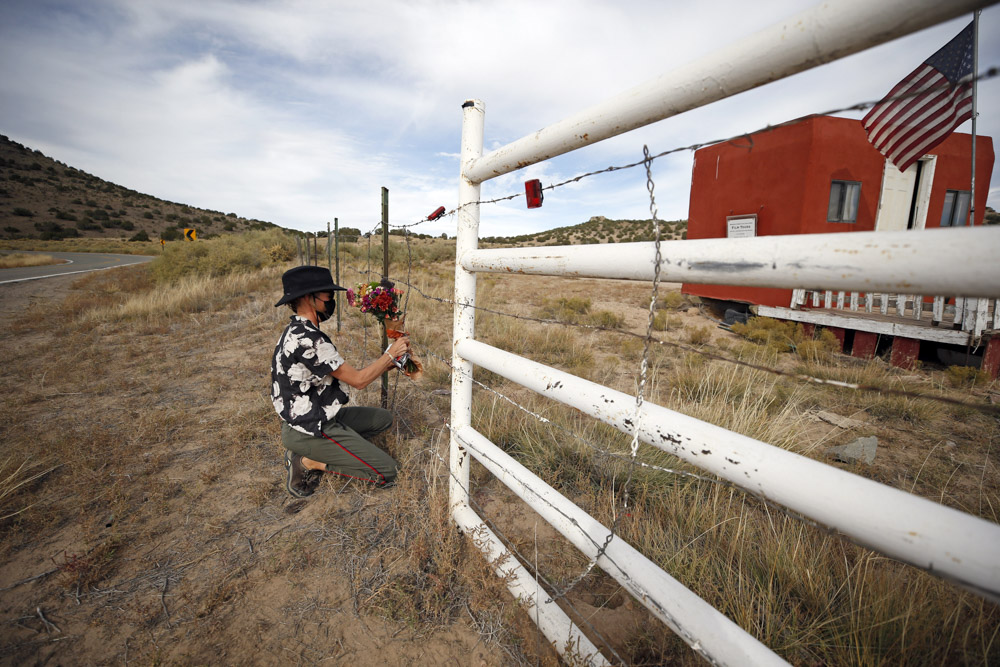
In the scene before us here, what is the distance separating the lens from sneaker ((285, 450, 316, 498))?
3.00 m

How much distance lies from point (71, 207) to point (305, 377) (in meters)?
59.7

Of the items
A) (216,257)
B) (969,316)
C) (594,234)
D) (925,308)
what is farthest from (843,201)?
(594,234)

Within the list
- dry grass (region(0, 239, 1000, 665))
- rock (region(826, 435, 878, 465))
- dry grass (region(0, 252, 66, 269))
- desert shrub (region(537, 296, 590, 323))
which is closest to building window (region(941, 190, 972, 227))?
dry grass (region(0, 239, 1000, 665))

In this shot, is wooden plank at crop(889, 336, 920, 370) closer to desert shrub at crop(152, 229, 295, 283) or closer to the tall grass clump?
the tall grass clump

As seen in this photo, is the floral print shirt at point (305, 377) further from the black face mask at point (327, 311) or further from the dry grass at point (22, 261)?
the dry grass at point (22, 261)

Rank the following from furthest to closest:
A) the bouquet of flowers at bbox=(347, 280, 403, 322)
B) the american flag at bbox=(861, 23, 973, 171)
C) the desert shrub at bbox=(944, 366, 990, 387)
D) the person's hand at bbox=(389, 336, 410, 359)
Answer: the desert shrub at bbox=(944, 366, 990, 387), the american flag at bbox=(861, 23, 973, 171), the bouquet of flowers at bbox=(347, 280, 403, 322), the person's hand at bbox=(389, 336, 410, 359)

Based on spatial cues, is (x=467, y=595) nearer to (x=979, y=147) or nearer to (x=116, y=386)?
(x=116, y=386)

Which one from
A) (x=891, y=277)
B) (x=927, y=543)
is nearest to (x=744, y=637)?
(x=927, y=543)

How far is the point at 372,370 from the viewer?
2.86 metres

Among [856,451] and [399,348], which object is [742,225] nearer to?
[856,451]

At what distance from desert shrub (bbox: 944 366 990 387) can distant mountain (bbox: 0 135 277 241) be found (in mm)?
46191

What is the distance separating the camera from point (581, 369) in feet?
18.8

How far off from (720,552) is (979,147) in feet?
43.9

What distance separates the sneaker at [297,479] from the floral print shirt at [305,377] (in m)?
0.23
